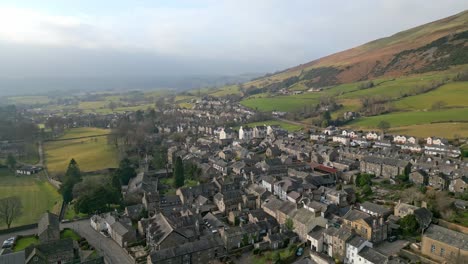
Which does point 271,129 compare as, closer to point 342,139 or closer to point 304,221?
point 342,139

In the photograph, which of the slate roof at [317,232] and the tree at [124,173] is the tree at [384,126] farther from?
the tree at [124,173]

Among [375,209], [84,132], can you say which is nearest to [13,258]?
[375,209]

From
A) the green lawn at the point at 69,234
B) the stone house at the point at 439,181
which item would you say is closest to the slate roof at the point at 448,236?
the stone house at the point at 439,181

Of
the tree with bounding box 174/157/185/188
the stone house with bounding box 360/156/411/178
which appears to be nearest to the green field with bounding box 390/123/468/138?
the stone house with bounding box 360/156/411/178

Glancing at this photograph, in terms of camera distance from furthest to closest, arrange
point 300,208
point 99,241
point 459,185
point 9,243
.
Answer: point 459,185 < point 300,208 < point 99,241 < point 9,243

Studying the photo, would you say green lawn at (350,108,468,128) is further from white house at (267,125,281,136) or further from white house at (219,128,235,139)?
white house at (219,128,235,139)

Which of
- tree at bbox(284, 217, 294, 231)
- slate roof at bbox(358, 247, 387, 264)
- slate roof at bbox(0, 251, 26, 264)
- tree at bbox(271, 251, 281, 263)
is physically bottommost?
tree at bbox(271, 251, 281, 263)
